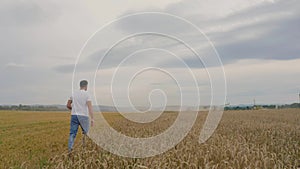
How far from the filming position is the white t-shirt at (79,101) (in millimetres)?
10250

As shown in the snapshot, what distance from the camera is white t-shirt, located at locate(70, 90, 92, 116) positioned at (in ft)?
33.6

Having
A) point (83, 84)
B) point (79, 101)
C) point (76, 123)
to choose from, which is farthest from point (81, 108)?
point (83, 84)

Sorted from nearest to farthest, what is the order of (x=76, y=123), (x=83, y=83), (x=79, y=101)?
(x=83, y=83) → (x=79, y=101) → (x=76, y=123)

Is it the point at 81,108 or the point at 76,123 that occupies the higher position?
the point at 81,108

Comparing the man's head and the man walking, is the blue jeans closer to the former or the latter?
the man walking

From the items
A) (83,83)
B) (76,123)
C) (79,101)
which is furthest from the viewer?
(76,123)

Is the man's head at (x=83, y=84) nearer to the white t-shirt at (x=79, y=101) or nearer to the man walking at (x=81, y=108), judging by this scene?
the man walking at (x=81, y=108)

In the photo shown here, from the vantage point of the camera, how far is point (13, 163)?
28.8 ft

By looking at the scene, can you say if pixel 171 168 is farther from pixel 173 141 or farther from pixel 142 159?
pixel 173 141

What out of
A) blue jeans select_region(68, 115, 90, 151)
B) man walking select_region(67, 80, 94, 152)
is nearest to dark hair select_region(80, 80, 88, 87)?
man walking select_region(67, 80, 94, 152)

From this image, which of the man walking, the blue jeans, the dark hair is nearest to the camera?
the dark hair

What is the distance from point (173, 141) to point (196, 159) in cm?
401

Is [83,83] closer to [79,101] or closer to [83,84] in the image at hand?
[83,84]

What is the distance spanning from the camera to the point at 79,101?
A: 10.3m
